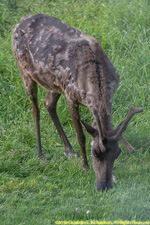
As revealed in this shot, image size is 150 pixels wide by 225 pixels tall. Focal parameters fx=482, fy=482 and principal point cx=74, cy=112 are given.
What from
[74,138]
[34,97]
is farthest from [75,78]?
[74,138]

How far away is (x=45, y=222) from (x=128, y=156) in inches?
92.2

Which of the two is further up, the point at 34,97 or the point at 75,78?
the point at 75,78

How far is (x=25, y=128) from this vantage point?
303 inches

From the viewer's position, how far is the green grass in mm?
5438

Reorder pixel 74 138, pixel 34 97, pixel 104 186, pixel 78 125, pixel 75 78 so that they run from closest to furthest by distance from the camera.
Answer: pixel 104 186, pixel 75 78, pixel 78 125, pixel 34 97, pixel 74 138

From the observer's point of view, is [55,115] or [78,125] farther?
[55,115]

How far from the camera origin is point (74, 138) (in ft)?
25.4

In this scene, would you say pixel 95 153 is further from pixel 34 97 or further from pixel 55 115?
pixel 34 97

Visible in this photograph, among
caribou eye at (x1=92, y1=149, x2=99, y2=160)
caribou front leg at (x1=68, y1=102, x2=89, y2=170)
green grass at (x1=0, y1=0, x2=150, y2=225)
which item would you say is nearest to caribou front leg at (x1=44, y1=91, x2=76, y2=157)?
green grass at (x1=0, y1=0, x2=150, y2=225)

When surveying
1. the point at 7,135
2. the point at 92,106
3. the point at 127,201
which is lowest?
the point at 7,135

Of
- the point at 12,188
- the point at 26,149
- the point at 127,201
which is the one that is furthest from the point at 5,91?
the point at 127,201

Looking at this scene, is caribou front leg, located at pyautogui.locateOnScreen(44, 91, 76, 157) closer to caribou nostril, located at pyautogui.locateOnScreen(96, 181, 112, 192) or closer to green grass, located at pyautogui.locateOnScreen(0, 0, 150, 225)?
green grass, located at pyautogui.locateOnScreen(0, 0, 150, 225)

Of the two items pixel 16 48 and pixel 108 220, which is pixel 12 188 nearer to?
pixel 108 220

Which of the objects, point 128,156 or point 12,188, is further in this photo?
point 128,156
